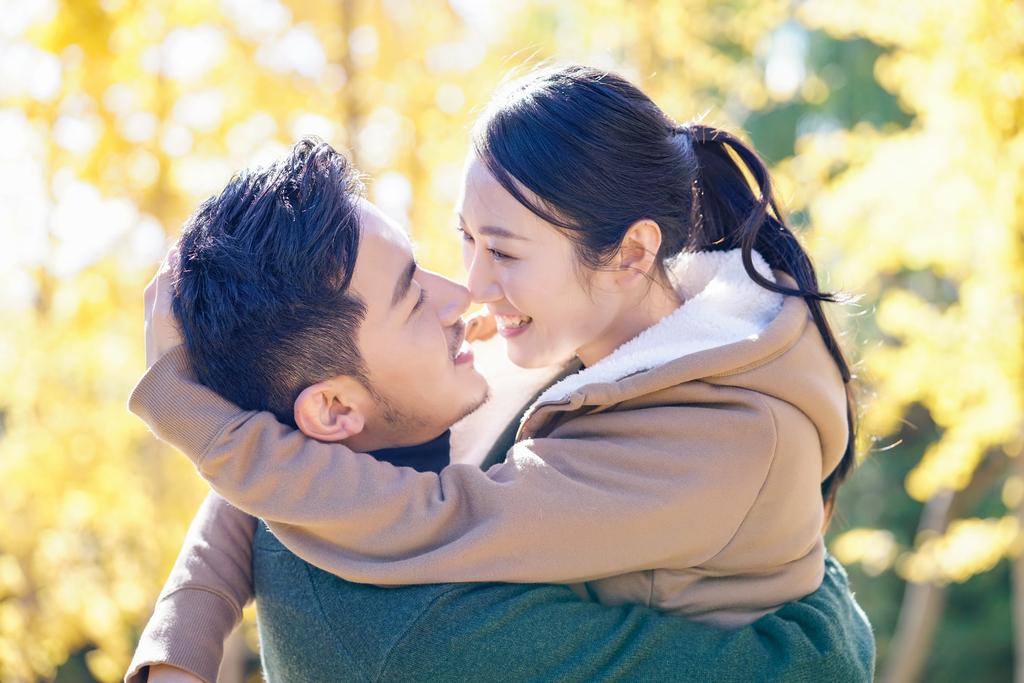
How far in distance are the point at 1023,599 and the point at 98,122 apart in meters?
5.46

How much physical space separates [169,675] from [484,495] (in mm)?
620

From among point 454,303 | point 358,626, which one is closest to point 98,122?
point 454,303

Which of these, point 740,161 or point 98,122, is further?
point 98,122

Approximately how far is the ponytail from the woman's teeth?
43 centimetres

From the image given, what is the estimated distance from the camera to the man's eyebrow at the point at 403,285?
1559 millimetres

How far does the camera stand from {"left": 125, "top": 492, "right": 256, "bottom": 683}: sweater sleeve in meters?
1.43

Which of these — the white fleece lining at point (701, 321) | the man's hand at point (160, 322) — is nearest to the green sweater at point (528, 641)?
the white fleece lining at point (701, 321)

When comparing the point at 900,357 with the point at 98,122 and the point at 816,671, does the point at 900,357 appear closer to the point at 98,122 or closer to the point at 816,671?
the point at 816,671

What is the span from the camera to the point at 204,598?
1.53 metres

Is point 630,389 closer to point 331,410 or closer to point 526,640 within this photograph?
point 526,640

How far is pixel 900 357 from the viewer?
4.39 m

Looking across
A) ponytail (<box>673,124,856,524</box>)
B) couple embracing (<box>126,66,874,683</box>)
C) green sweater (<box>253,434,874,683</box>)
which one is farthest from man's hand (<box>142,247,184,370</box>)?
ponytail (<box>673,124,856,524</box>)

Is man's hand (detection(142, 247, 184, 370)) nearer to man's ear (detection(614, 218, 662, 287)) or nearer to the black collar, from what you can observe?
the black collar

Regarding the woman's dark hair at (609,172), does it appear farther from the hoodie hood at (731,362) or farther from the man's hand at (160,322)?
the man's hand at (160,322)
